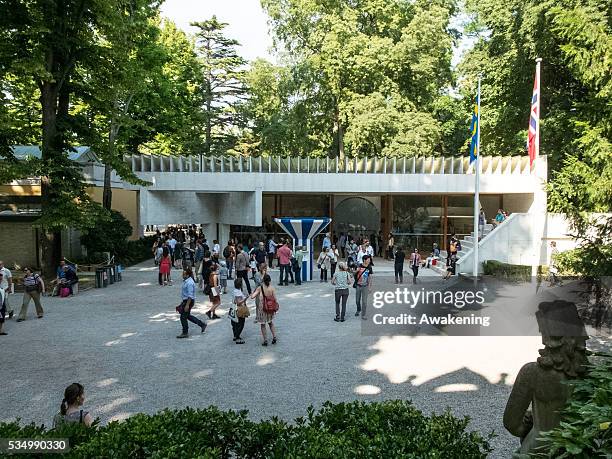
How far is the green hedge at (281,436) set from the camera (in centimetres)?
408

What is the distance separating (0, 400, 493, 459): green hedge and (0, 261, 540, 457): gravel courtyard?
2.40 m

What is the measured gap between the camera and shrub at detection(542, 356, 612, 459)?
2711mm

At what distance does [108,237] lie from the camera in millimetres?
23406

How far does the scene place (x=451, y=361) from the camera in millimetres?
9828

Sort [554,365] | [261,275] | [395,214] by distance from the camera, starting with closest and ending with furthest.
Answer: [554,365] < [261,275] < [395,214]

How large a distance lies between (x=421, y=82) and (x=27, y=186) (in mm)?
23608

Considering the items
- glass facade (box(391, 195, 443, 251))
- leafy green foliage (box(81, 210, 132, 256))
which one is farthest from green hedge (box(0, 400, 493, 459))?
glass facade (box(391, 195, 443, 251))

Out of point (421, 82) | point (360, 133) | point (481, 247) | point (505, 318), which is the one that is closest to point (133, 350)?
point (505, 318)

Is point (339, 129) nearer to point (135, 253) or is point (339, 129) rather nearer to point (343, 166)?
point (343, 166)

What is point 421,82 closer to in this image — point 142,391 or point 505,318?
point 505,318

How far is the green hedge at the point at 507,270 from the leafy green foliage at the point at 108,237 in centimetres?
1636

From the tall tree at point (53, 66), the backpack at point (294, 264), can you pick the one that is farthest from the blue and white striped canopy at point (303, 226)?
A: the tall tree at point (53, 66)

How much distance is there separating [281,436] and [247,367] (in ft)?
16.9

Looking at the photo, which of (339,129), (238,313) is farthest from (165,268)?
(339,129)
